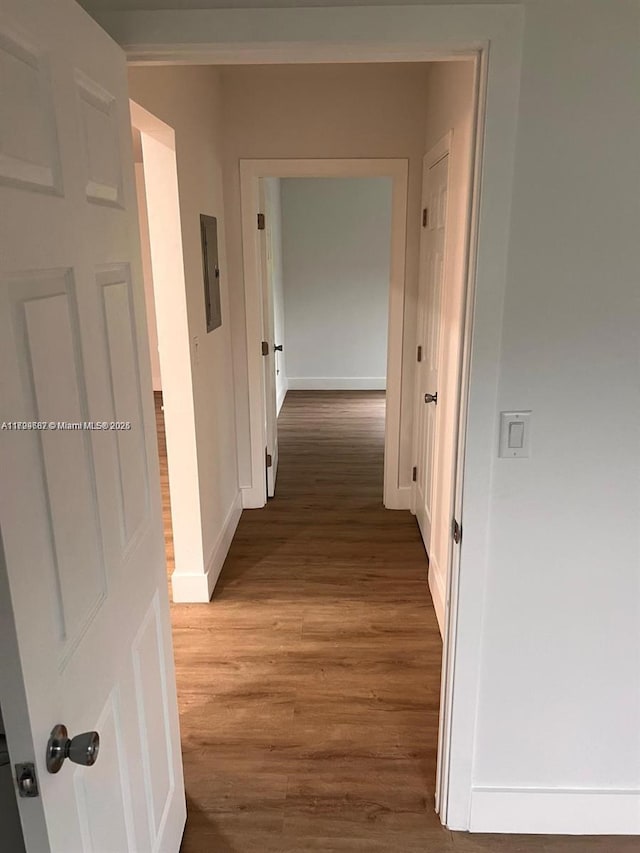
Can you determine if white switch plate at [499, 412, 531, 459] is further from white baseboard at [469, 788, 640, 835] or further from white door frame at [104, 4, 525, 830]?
white baseboard at [469, 788, 640, 835]

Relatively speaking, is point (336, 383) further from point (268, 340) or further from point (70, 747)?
point (70, 747)

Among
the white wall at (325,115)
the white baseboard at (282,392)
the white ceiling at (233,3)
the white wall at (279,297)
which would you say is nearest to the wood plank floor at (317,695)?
the white wall at (325,115)

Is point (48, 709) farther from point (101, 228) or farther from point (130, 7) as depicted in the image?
point (130, 7)

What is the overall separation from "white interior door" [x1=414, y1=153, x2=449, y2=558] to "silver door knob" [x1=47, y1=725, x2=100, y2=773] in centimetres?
218

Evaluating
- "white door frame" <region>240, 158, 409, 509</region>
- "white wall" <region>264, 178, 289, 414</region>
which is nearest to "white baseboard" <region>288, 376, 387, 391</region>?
"white wall" <region>264, 178, 289, 414</region>

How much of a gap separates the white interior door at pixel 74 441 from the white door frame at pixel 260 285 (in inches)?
85.2

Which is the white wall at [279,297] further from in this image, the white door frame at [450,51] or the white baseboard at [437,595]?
the white door frame at [450,51]

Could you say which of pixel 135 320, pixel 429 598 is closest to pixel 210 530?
pixel 429 598

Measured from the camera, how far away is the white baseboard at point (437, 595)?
265 cm

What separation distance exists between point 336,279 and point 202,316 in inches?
164

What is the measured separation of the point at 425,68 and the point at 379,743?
3142 millimetres

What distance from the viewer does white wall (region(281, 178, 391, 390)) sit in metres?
6.49

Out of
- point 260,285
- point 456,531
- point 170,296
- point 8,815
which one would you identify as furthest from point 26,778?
point 260,285

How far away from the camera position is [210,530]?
9.71 feet
